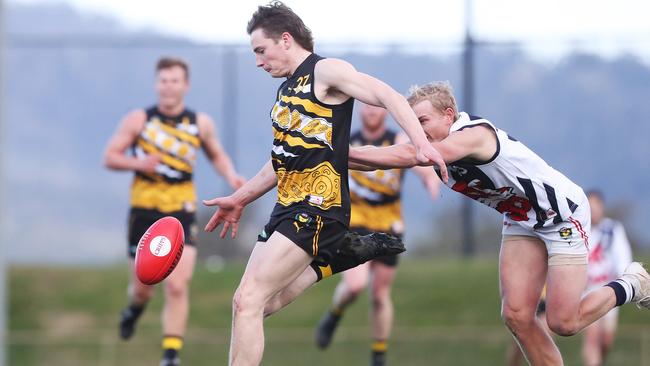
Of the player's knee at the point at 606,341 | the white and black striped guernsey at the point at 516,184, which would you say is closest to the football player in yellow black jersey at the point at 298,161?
the white and black striped guernsey at the point at 516,184

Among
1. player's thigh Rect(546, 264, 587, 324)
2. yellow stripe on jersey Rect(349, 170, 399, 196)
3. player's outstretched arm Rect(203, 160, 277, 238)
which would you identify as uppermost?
yellow stripe on jersey Rect(349, 170, 399, 196)

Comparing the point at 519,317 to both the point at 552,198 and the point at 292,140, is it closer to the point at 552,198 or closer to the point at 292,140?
the point at 552,198

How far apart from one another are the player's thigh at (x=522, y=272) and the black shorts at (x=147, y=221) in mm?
3137

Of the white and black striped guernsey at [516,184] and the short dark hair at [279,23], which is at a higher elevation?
the short dark hair at [279,23]

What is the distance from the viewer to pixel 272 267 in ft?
20.8

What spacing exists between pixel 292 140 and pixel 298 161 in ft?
0.38

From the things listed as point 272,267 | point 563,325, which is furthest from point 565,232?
point 272,267

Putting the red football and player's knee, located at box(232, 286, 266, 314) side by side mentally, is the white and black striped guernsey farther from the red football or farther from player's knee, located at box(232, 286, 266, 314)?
the red football

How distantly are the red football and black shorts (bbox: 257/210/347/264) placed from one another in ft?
2.45

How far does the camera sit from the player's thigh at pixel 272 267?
6.36m

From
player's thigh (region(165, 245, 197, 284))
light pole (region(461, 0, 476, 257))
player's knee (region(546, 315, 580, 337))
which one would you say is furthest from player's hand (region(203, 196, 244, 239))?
light pole (region(461, 0, 476, 257))

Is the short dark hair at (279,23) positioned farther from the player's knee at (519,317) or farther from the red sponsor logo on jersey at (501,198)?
the player's knee at (519,317)

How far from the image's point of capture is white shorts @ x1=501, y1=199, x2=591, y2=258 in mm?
6961

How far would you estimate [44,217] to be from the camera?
17047 millimetres
